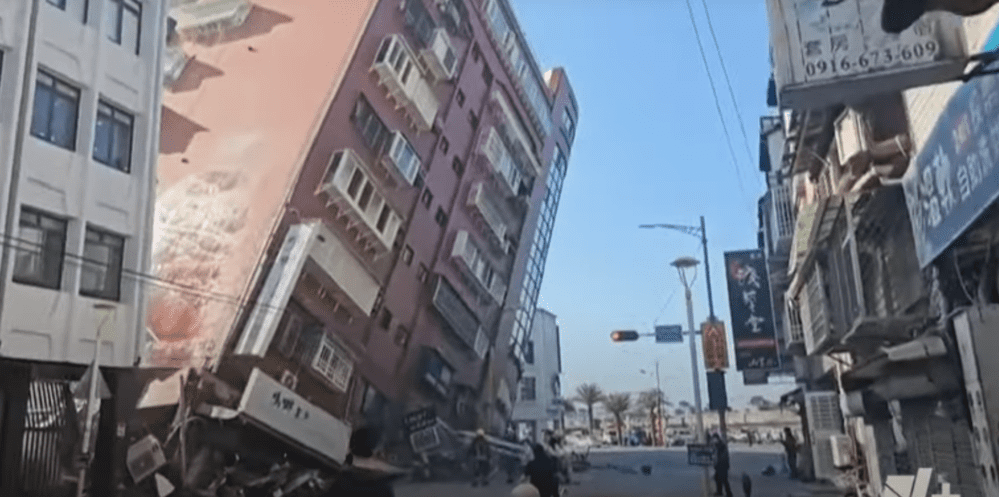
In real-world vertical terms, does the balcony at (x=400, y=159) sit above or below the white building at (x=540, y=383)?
above

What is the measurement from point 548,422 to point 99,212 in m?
42.3

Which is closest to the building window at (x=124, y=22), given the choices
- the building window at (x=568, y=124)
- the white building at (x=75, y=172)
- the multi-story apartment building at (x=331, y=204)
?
the white building at (x=75, y=172)

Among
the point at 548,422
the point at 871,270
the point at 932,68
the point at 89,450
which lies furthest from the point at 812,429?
the point at 548,422

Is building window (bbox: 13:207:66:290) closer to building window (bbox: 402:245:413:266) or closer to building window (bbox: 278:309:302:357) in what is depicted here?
building window (bbox: 278:309:302:357)

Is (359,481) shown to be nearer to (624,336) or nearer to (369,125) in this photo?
(624,336)

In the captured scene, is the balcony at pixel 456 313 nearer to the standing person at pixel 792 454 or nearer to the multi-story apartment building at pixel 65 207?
the standing person at pixel 792 454

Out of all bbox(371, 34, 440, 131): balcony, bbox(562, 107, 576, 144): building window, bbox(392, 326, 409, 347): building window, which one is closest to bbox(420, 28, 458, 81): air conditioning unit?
bbox(371, 34, 440, 131): balcony

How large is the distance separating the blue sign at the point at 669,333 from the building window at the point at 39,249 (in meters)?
13.8

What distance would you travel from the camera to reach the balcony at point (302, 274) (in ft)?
66.9

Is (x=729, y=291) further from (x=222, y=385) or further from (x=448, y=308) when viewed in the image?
(x=222, y=385)

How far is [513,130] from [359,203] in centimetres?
1236

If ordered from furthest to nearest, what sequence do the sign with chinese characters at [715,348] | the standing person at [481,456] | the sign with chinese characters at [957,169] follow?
the standing person at [481,456] < the sign with chinese characters at [715,348] < the sign with chinese characters at [957,169]

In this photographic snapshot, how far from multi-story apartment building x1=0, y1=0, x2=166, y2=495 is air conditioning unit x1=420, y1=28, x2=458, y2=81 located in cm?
1094

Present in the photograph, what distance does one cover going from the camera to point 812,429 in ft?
77.3
